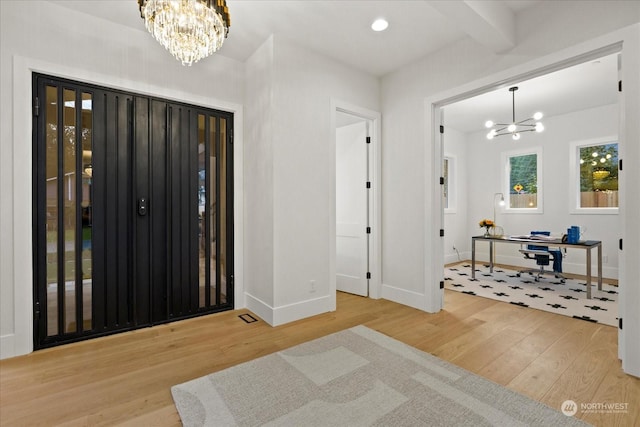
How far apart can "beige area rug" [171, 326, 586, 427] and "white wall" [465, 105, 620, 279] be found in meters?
4.89

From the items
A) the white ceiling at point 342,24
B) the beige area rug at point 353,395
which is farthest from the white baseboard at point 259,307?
the white ceiling at point 342,24

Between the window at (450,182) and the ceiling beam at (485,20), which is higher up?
the ceiling beam at (485,20)

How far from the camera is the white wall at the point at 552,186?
504cm

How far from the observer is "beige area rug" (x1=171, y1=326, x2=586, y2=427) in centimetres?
161

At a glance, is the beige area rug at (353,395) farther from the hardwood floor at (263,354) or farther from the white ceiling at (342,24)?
the white ceiling at (342,24)

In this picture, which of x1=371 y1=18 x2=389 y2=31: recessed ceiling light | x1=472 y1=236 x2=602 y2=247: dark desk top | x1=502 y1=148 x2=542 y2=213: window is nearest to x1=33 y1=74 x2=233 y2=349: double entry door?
x1=371 y1=18 x2=389 y2=31: recessed ceiling light

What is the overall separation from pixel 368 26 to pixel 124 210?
2.91 metres

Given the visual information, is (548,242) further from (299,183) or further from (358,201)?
(299,183)

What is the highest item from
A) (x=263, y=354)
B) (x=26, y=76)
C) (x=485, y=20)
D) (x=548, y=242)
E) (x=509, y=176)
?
(x=485, y=20)

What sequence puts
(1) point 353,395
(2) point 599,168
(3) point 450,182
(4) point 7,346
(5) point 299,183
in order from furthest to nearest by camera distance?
(3) point 450,182
(2) point 599,168
(5) point 299,183
(4) point 7,346
(1) point 353,395

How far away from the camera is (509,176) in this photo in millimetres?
6289

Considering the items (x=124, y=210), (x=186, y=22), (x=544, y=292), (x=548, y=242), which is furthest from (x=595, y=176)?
(x=124, y=210)

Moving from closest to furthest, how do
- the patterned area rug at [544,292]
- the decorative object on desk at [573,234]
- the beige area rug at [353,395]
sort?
the beige area rug at [353,395], the patterned area rug at [544,292], the decorative object on desk at [573,234]

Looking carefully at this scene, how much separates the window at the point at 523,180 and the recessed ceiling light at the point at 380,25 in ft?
15.4
